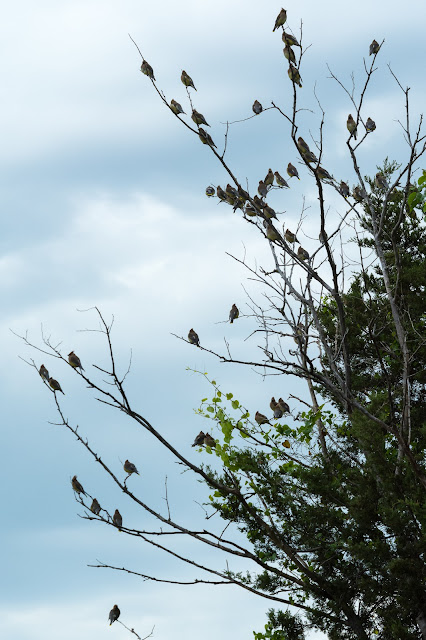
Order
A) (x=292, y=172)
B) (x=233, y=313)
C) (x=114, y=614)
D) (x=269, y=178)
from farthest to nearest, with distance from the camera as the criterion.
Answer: (x=233, y=313) < (x=292, y=172) < (x=269, y=178) < (x=114, y=614)

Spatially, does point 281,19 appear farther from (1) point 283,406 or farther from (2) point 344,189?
(1) point 283,406

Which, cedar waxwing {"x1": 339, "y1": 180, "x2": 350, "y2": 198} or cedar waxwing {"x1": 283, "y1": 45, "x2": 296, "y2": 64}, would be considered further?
cedar waxwing {"x1": 339, "y1": 180, "x2": 350, "y2": 198}

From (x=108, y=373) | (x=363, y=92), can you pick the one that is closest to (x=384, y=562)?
(x=108, y=373)

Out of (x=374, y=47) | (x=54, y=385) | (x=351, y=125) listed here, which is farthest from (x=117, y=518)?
(x=374, y=47)

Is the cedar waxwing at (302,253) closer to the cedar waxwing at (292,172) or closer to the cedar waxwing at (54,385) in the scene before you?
the cedar waxwing at (292,172)

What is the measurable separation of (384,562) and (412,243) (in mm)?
8961

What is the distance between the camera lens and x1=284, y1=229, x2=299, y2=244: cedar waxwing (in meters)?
9.43

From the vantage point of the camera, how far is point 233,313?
Answer: 1010 cm

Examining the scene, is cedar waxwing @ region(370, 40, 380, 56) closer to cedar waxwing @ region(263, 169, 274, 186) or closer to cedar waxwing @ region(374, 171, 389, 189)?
cedar waxwing @ region(374, 171, 389, 189)

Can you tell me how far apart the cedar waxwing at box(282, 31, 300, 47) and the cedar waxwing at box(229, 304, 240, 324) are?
3.53 m

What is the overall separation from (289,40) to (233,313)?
3665 mm

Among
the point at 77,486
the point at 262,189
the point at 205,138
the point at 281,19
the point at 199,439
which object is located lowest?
the point at 77,486

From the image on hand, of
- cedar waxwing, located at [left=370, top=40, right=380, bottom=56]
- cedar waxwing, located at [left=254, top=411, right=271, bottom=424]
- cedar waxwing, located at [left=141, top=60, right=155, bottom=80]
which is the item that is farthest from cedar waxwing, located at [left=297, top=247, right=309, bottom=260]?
cedar waxwing, located at [left=370, top=40, right=380, bottom=56]

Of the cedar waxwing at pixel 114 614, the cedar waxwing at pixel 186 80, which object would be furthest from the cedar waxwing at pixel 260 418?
the cedar waxwing at pixel 186 80
